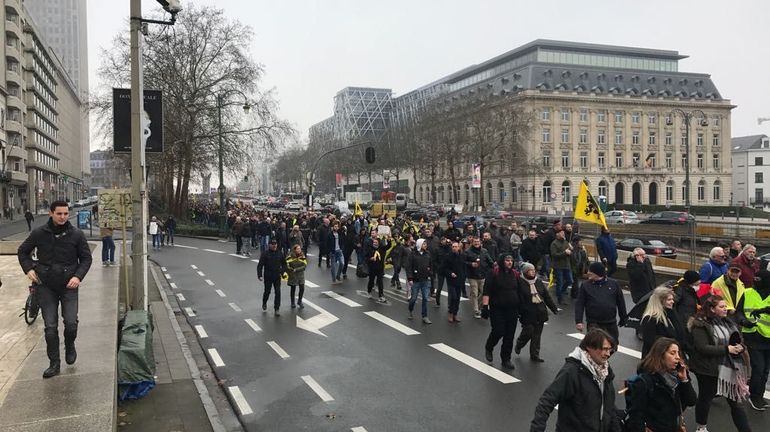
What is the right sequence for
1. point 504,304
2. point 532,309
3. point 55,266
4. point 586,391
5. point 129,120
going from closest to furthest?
point 586,391, point 55,266, point 504,304, point 532,309, point 129,120

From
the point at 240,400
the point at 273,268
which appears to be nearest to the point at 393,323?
the point at 273,268

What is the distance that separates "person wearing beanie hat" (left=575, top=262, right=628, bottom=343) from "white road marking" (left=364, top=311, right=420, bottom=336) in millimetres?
3946

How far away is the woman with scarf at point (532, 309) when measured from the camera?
30.0 feet

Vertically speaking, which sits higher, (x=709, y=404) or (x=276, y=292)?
(x=276, y=292)

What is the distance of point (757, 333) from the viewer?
7020 mm

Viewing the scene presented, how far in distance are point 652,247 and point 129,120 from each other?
18183mm

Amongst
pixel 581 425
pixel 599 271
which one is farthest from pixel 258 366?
pixel 581 425

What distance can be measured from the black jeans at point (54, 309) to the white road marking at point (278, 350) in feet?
12.5

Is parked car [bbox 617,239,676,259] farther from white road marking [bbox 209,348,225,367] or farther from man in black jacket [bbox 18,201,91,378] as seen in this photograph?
man in black jacket [bbox 18,201,91,378]

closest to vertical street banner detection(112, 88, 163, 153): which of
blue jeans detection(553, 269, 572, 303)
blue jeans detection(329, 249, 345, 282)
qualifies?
blue jeans detection(329, 249, 345, 282)

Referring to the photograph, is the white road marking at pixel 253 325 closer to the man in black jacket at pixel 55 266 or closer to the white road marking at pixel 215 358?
the white road marking at pixel 215 358

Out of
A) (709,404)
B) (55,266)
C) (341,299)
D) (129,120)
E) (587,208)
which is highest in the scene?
(129,120)

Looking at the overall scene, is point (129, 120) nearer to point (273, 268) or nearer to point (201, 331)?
point (201, 331)

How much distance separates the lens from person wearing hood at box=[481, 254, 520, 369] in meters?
9.02
